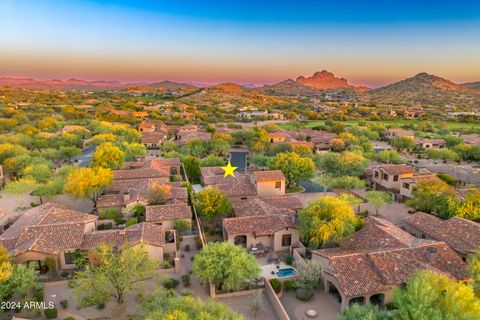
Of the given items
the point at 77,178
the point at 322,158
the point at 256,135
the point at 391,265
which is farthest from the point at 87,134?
the point at 391,265

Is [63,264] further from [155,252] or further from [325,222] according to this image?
[325,222]

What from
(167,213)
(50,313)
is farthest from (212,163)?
(50,313)

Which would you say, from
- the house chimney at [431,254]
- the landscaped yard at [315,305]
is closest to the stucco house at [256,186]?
the landscaped yard at [315,305]

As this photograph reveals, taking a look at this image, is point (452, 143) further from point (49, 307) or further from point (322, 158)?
point (49, 307)

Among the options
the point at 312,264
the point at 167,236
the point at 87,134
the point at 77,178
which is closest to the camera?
the point at 312,264

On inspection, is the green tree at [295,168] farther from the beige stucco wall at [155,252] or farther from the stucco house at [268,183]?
the beige stucco wall at [155,252]
